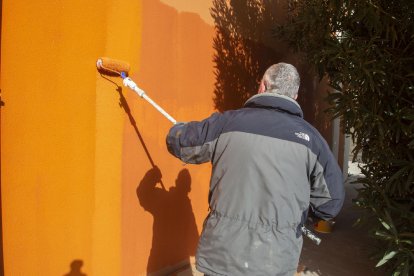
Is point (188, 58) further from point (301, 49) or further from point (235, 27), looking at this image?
point (301, 49)

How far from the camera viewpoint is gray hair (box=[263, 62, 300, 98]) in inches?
76.7

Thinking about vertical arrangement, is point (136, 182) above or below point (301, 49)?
below

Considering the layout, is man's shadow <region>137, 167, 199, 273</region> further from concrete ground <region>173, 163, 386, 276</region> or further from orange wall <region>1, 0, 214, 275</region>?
concrete ground <region>173, 163, 386, 276</region>

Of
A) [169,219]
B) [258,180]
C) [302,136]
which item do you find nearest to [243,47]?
[169,219]

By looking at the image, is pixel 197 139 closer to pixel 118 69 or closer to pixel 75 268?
pixel 118 69

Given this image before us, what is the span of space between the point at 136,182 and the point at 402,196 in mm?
2654

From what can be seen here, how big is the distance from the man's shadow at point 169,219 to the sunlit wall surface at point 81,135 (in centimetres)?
2

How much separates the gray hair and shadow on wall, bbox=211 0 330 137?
1.76 m

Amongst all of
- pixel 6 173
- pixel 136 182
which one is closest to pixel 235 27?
pixel 136 182

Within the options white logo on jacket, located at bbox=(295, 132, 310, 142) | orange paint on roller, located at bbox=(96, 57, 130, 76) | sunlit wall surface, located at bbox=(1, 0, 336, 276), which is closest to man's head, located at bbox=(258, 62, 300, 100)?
white logo on jacket, located at bbox=(295, 132, 310, 142)

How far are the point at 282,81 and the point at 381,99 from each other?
1.86 m

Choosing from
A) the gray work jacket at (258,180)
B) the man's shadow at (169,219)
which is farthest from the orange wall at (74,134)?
the gray work jacket at (258,180)

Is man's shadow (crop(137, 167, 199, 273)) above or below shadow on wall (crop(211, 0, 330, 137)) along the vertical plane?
below

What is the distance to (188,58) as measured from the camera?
3.25 m
